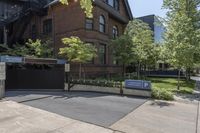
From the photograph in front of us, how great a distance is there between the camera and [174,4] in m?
19.9

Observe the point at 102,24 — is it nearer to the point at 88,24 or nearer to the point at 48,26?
the point at 88,24

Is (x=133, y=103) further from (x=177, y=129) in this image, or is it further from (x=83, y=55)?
(x=83, y=55)

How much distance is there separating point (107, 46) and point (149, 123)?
1585 centimetres

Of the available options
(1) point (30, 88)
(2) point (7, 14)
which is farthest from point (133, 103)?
(2) point (7, 14)

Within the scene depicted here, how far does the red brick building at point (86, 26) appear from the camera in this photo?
66.7 ft

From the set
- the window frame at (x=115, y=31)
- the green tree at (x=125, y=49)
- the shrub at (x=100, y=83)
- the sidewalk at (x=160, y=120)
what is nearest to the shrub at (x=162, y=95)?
the sidewalk at (x=160, y=120)

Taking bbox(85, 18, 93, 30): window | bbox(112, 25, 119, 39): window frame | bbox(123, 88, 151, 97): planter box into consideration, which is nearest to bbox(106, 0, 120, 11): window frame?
bbox(112, 25, 119, 39): window frame

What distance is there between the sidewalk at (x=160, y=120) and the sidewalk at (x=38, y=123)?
39.7 inches

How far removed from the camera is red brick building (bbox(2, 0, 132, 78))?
20.3 meters

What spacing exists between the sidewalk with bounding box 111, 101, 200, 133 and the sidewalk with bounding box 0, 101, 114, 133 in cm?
101

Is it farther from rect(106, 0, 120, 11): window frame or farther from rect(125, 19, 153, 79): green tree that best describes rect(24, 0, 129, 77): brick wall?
rect(125, 19, 153, 79): green tree

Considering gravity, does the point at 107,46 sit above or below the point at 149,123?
above

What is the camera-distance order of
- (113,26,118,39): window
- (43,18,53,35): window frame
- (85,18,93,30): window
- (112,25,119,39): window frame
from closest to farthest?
(85,18,93,30): window < (43,18,53,35): window frame < (112,25,119,39): window frame < (113,26,118,39): window

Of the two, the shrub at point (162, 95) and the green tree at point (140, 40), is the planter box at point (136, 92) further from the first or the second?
the green tree at point (140, 40)
